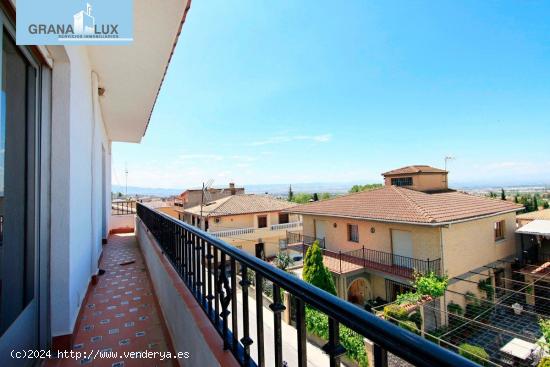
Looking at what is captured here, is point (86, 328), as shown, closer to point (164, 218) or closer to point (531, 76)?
point (164, 218)

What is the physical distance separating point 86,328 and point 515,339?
9699 mm

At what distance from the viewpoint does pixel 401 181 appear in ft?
47.1

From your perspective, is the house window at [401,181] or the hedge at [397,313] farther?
the house window at [401,181]

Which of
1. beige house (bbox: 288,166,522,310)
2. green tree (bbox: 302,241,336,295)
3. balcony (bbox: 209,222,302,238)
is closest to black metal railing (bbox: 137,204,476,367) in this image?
green tree (bbox: 302,241,336,295)

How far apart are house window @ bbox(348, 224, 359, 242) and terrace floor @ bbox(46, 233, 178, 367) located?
958 centimetres

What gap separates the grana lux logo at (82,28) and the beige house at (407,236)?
9.65m

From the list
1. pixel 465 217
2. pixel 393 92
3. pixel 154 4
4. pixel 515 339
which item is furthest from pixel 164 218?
pixel 393 92

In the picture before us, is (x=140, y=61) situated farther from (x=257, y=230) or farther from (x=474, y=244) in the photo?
(x=257, y=230)

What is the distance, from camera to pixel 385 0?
25.5 ft

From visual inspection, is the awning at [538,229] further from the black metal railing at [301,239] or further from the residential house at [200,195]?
the residential house at [200,195]

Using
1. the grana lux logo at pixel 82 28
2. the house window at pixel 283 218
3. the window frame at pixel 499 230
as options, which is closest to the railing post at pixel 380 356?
the grana lux logo at pixel 82 28

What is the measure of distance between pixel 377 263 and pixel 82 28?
435 inches

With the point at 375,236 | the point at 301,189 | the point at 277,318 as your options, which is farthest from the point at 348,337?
the point at 301,189

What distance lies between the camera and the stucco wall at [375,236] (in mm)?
9273
